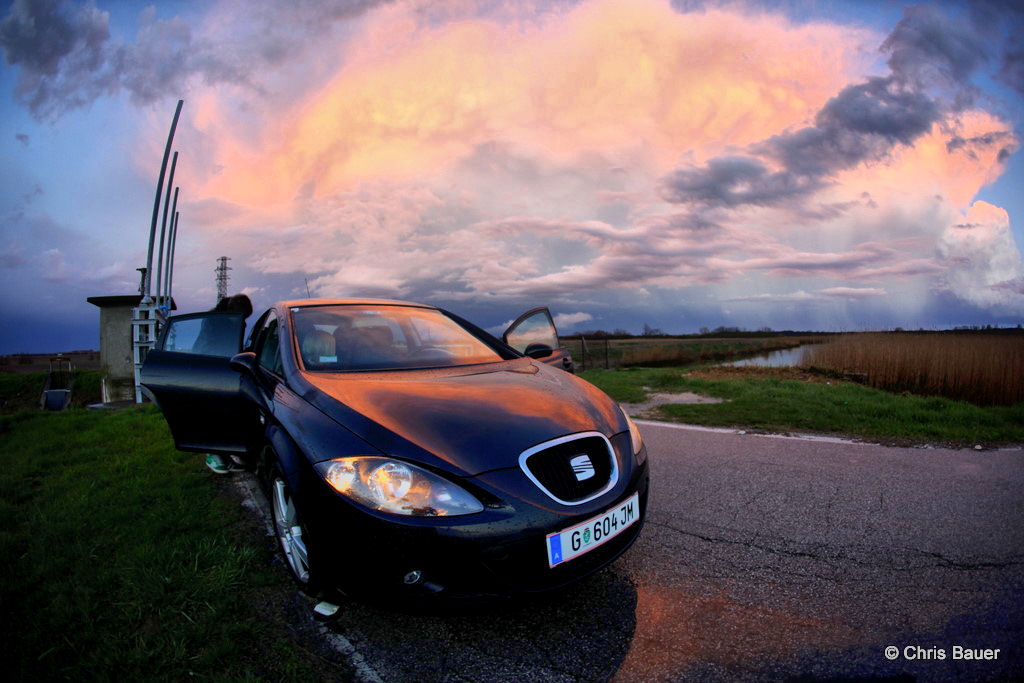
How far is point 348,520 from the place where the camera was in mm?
1877

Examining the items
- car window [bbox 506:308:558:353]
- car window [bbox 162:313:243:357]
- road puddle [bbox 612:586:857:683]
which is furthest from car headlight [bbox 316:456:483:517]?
car window [bbox 506:308:558:353]

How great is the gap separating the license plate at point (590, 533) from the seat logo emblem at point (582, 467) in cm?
16

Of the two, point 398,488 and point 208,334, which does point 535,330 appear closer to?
point 208,334

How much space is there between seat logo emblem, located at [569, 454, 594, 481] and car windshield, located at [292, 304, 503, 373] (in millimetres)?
1191

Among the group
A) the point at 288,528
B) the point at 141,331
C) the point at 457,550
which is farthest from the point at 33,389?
the point at 457,550

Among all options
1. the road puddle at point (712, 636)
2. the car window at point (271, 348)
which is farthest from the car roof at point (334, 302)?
the road puddle at point (712, 636)

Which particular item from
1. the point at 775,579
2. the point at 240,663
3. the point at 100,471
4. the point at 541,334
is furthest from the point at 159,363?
the point at 775,579

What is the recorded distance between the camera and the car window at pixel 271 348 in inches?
119

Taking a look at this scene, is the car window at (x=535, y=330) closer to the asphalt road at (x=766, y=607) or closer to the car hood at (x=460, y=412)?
the asphalt road at (x=766, y=607)

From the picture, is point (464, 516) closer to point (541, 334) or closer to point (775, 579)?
point (775, 579)

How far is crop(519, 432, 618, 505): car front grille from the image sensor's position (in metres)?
1.95

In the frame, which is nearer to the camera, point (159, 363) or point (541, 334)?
point (159, 363)

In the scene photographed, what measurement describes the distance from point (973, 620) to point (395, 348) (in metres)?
2.99

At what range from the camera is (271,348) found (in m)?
3.33
